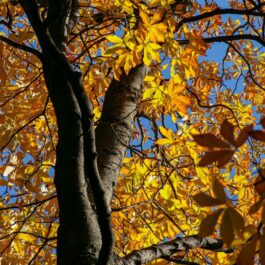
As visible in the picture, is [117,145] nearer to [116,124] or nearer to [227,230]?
[116,124]

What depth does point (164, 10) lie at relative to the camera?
2178 millimetres

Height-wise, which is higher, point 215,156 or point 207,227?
point 215,156

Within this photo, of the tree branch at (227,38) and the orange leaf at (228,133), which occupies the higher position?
the tree branch at (227,38)

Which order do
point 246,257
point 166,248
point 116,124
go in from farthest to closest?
point 116,124 → point 166,248 → point 246,257

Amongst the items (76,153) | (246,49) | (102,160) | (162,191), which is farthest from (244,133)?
(246,49)

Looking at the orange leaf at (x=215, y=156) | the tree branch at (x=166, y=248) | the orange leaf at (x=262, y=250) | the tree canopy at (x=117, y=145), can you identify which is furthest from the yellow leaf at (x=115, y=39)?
the orange leaf at (x=262, y=250)

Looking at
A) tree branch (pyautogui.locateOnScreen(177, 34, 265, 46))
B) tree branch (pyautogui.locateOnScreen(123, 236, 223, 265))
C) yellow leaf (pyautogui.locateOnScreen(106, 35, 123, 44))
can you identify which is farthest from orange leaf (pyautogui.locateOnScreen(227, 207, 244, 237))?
tree branch (pyautogui.locateOnScreen(177, 34, 265, 46))

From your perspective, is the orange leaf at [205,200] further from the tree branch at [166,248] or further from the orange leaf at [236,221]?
the tree branch at [166,248]

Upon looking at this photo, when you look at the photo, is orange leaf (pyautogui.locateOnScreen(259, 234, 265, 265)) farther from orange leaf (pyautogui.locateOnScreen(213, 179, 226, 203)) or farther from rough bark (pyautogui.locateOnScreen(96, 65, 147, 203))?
rough bark (pyautogui.locateOnScreen(96, 65, 147, 203))

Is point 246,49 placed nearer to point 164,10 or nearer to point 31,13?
point 164,10

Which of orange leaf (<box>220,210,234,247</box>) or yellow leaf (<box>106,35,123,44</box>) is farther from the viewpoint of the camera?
yellow leaf (<box>106,35,123,44</box>)

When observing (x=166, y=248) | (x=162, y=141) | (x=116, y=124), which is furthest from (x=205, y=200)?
(x=162, y=141)

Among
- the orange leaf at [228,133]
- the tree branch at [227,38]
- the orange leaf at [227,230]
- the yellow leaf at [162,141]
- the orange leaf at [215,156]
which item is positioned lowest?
the orange leaf at [227,230]

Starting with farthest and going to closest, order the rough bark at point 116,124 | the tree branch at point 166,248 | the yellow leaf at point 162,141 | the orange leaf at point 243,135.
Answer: the yellow leaf at point 162,141, the rough bark at point 116,124, the tree branch at point 166,248, the orange leaf at point 243,135
